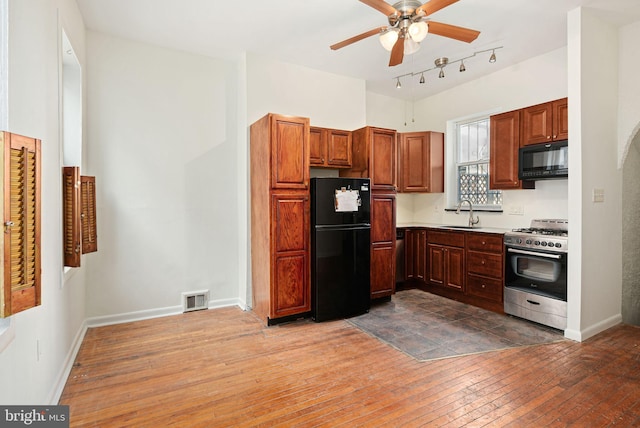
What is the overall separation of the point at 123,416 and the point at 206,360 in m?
0.79

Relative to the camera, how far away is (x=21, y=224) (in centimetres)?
146

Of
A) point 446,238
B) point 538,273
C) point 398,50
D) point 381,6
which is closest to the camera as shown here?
point 381,6

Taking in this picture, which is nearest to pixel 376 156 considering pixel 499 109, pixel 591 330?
pixel 499 109

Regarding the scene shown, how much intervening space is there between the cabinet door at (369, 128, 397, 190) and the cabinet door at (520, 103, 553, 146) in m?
1.53

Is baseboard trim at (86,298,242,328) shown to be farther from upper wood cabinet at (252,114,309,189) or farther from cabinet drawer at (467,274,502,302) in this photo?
cabinet drawer at (467,274,502,302)

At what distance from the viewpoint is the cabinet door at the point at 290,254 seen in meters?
3.55

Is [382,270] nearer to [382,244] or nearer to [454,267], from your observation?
[382,244]

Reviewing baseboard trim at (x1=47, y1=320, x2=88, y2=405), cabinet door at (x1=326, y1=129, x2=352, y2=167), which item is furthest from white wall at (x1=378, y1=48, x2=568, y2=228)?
baseboard trim at (x1=47, y1=320, x2=88, y2=405)

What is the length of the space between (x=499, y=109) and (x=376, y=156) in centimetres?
194

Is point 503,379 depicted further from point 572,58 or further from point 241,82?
point 241,82

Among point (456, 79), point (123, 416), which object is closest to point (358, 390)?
point (123, 416)

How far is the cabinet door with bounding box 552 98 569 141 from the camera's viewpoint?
3520 mm

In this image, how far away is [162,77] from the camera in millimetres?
3861

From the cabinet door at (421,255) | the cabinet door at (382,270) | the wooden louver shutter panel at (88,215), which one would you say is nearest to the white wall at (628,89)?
the cabinet door at (421,255)
